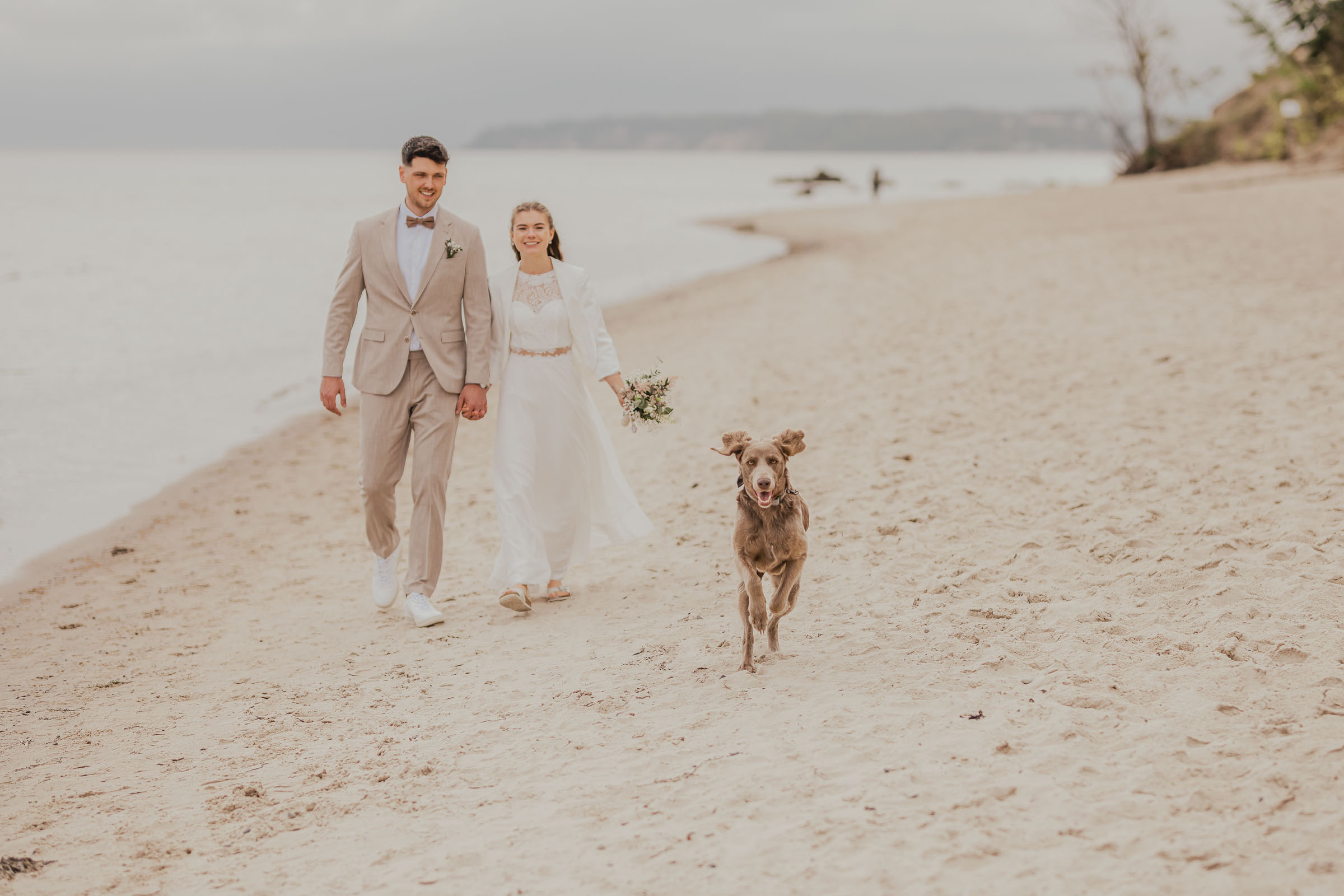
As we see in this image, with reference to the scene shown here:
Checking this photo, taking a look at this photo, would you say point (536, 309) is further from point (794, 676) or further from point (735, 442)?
point (794, 676)

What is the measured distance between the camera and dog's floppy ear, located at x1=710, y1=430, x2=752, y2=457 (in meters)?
4.59

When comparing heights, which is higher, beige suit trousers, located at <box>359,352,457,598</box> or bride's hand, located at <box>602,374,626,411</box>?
bride's hand, located at <box>602,374,626,411</box>

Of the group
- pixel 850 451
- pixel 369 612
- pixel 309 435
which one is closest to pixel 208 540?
pixel 369 612

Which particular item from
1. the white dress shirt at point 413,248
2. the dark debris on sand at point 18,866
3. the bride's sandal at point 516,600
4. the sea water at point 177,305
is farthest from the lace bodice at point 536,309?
the sea water at point 177,305

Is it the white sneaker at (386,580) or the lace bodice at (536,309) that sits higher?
the lace bodice at (536,309)

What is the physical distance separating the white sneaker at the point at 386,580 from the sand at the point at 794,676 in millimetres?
136

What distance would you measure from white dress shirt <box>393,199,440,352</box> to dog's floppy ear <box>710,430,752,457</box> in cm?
194

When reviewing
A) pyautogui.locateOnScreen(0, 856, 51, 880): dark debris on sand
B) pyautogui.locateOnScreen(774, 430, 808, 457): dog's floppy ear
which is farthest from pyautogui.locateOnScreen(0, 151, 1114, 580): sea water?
pyautogui.locateOnScreen(774, 430, 808, 457): dog's floppy ear

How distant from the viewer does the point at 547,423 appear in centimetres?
599

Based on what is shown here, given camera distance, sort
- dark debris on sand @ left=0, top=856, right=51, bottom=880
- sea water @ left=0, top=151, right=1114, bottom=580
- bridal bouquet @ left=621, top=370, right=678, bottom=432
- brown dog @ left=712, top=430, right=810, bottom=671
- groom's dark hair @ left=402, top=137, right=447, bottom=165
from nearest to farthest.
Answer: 1. dark debris on sand @ left=0, top=856, right=51, bottom=880
2. brown dog @ left=712, top=430, right=810, bottom=671
3. groom's dark hair @ left=402, top=137, right=447, bottom=165
4. bridal bouquet @ left=621, top=370, right=678, bottom=432
5. sea water @ left=0, top=151, right=1114, bottom=580

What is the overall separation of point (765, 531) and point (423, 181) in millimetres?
2581

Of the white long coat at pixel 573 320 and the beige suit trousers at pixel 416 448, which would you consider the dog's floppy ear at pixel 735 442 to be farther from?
the beige suit trousers at pixel 416 448

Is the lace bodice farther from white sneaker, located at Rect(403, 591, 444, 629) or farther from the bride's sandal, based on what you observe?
white sneaker, located at Rect(403, 591, 444, 629)

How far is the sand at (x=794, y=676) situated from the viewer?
11.0 ft
